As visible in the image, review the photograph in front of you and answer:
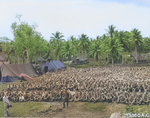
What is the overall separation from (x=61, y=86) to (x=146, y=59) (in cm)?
4613

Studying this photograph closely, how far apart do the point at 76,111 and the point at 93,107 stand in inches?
61.4

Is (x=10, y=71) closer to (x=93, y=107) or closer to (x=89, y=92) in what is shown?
(x=89, y=92)

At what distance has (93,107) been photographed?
46.7ft

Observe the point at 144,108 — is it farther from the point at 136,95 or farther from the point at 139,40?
the point at 139,40

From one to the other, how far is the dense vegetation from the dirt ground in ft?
83.2

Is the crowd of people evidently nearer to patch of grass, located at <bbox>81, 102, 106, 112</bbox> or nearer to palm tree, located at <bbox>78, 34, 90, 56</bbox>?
patch of grass, located at <bbox>81, 102, 106, 112</bbox>

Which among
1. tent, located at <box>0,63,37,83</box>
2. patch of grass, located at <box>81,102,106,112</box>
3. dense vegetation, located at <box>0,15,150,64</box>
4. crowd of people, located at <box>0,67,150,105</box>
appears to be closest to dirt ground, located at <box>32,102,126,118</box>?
patch of grass, located at <box>81,102,106,112</box>

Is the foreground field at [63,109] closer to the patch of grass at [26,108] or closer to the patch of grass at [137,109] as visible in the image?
the patch of grass at [26,108]

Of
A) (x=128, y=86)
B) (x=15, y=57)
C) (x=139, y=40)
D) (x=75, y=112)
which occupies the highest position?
(x=139, y=40)

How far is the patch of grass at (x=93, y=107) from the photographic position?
13766 mm

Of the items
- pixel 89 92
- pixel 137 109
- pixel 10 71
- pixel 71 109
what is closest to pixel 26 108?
pixel 71 109

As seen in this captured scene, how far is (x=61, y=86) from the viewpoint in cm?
2000

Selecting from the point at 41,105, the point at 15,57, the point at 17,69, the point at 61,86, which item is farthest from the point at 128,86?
the point at 15,57

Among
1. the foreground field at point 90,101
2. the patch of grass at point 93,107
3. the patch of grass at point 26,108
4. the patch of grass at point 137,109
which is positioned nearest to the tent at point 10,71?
the foreground field at point 90,101
